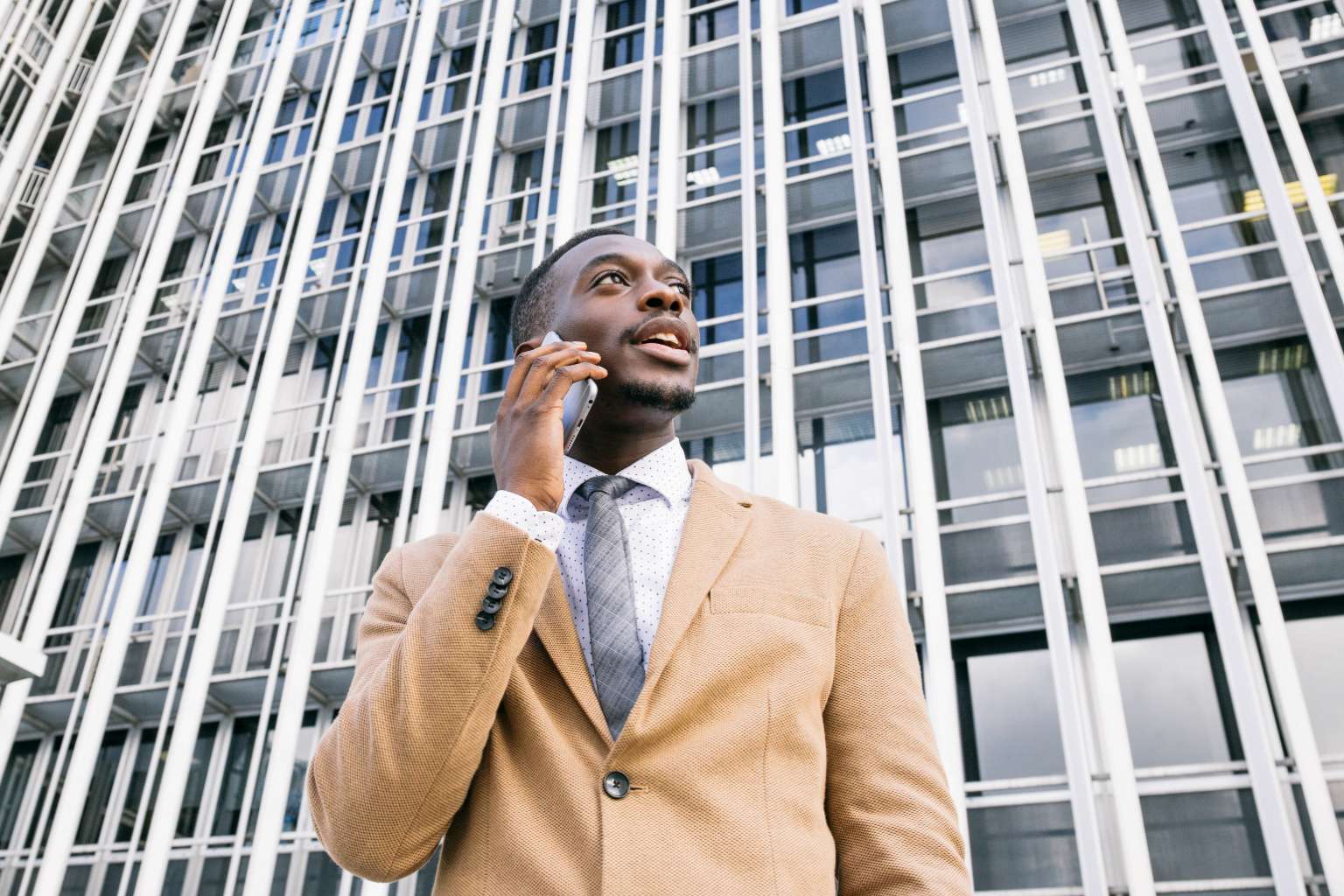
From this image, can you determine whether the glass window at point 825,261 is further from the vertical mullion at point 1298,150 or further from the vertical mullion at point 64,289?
the vertical mullion at point 64,289

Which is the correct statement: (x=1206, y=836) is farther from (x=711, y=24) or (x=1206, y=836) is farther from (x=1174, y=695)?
(x=711, y=24)

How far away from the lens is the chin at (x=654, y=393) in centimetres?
197

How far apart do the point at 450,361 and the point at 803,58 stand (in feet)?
18.4

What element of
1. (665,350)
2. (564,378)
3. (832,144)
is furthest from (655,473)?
(832,144)

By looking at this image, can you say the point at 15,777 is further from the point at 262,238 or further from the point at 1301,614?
the point at 1301,614

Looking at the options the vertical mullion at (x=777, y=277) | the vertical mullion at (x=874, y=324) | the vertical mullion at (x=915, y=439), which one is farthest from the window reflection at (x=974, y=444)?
the vertical mullion at (x=777, y=277)

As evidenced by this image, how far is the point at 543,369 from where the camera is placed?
173 cm

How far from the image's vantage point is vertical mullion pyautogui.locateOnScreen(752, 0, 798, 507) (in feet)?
30.1

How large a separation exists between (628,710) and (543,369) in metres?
0.57

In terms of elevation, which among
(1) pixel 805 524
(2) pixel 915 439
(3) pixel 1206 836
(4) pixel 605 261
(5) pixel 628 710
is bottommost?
(5) pixel 628 710

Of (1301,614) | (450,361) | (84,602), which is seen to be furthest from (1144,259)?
(84,602)

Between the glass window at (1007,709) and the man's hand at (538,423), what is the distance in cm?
769

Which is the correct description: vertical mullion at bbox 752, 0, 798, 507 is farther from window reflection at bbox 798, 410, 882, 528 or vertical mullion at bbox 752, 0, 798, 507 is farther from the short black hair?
the short black hair

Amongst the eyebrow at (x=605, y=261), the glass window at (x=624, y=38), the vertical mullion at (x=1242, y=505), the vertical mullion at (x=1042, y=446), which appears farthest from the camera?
the glass window at (x=624, y=38)
